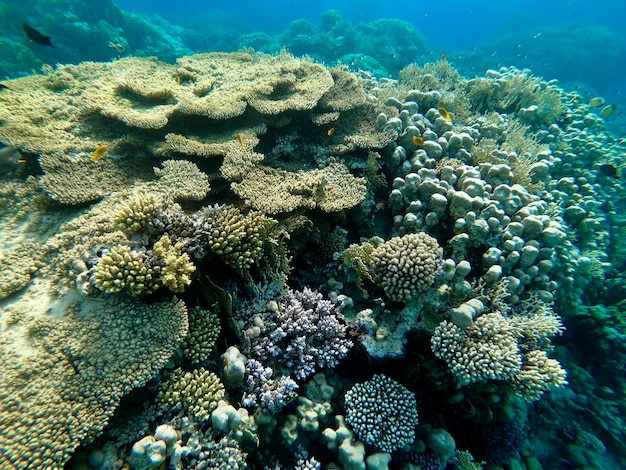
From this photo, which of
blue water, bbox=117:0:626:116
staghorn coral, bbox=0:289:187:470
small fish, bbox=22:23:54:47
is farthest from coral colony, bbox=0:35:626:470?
blue water, bbox=117:0:626:116

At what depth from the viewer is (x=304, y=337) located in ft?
11.8

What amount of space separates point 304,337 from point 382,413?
1261 mm

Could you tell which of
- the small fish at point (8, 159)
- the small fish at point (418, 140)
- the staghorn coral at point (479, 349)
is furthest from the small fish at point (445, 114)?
the small fish at point (8, 159)

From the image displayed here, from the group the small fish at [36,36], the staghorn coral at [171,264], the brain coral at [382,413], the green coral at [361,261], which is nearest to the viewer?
the staghorn coral at [171,264]

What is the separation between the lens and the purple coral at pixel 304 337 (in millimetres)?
3580

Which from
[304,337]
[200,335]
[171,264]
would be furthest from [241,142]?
[304,337]

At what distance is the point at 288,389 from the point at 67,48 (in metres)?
22.1

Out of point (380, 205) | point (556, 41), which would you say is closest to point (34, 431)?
point (380, 205)

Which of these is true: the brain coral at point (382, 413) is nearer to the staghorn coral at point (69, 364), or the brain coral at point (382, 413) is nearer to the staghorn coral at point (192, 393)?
the staghorn coral at point (192, 393)

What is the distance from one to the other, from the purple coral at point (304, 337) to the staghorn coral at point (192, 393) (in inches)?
23.1

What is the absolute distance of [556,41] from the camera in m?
31.7

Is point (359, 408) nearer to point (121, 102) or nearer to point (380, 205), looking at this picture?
point (380, 205)

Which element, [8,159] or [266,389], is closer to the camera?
[266,389]

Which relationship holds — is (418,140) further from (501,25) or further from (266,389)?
(501,25)
